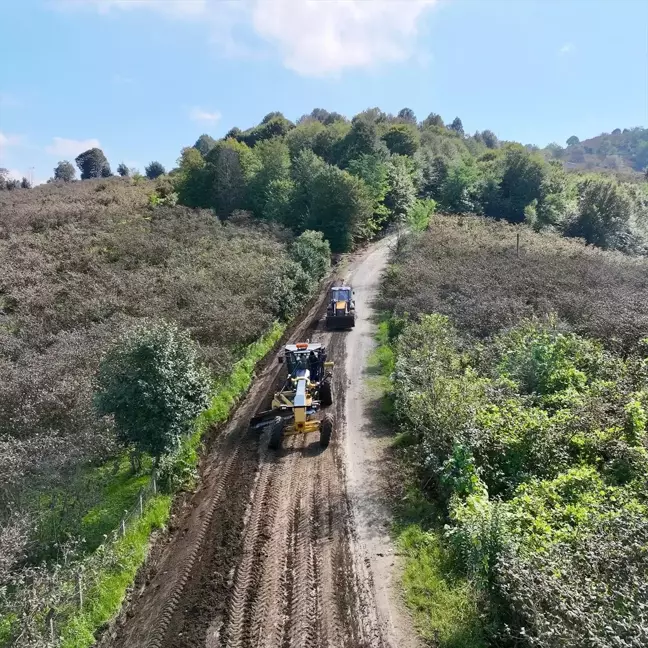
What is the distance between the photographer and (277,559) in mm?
11203

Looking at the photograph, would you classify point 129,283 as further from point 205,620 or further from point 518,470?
point 518,470

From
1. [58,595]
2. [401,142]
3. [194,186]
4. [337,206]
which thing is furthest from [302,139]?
[58,595]

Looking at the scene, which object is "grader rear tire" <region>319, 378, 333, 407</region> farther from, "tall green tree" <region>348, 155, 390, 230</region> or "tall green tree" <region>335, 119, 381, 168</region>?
"tall green tree" <region>335, 119, 381, 168</region>

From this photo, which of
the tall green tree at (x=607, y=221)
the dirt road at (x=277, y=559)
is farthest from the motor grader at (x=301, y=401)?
the tall green tree at (x=607, y=221)

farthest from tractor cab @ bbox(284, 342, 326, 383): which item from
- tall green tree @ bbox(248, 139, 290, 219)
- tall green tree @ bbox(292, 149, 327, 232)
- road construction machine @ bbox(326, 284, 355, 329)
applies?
tall green tree @ bbox(248, 139, 290, 219)

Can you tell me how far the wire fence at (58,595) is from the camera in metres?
8.73

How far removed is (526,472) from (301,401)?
7.43 meters

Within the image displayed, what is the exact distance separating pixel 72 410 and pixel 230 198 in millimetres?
37805

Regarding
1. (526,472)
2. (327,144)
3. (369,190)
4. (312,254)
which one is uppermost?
(327,144)

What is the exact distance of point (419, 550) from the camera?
11.2 meters

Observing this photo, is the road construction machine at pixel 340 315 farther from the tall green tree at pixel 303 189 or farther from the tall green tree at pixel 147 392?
the tall green tree at pixel 303 189

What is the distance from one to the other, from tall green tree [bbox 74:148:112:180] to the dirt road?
89545 mm

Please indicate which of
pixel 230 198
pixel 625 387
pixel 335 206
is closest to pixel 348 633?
pixel 625 387

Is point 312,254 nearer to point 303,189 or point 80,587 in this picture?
point 303,189
